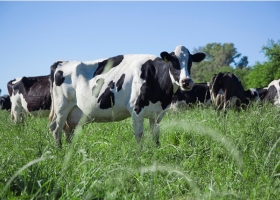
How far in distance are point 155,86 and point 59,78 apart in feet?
7.54

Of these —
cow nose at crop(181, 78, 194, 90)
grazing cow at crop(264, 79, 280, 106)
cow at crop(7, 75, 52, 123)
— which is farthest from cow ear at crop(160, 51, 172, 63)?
grazing cow at crop(264, 79, 280, 106)

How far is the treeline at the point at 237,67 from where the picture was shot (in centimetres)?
4009

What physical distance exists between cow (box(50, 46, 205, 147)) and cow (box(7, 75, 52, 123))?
122 inches

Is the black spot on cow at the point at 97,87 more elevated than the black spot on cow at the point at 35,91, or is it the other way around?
the black spot on cow at the point at 97,87

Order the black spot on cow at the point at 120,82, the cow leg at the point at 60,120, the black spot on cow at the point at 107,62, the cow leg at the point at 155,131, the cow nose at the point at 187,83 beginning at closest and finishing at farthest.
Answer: the cow leg at the point at 155,131 < the cow nose at the point at 187,83 < the black spot on cow at the point at 120,82 < the black spot on cow at the point at 107,62 < the cow leg at the point at 60,120

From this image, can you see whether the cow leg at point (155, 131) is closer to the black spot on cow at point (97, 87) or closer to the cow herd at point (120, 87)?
the cow herd at point (120, 87)

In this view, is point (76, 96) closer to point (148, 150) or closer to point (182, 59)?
point (182, 59)

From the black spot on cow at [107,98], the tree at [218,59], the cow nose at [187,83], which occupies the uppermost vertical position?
the cow nose at [187,83]

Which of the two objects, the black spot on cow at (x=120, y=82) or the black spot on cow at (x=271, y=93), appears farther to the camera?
the black spot on cow at (x=271, y=93)

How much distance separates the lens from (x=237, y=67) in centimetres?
7162

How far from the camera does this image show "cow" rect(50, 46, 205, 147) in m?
5.99

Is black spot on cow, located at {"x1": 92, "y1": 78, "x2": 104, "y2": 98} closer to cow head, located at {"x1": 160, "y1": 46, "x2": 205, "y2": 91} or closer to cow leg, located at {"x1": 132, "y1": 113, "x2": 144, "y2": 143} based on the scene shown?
cow leg, located at {"x1": 132, "y1": 113, "x2": 144, "y2": 143}

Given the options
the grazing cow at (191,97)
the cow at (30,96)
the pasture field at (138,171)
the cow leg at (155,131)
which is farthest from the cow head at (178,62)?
the grazing cow at (191,97)

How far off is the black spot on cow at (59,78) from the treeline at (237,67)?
3512 cm
